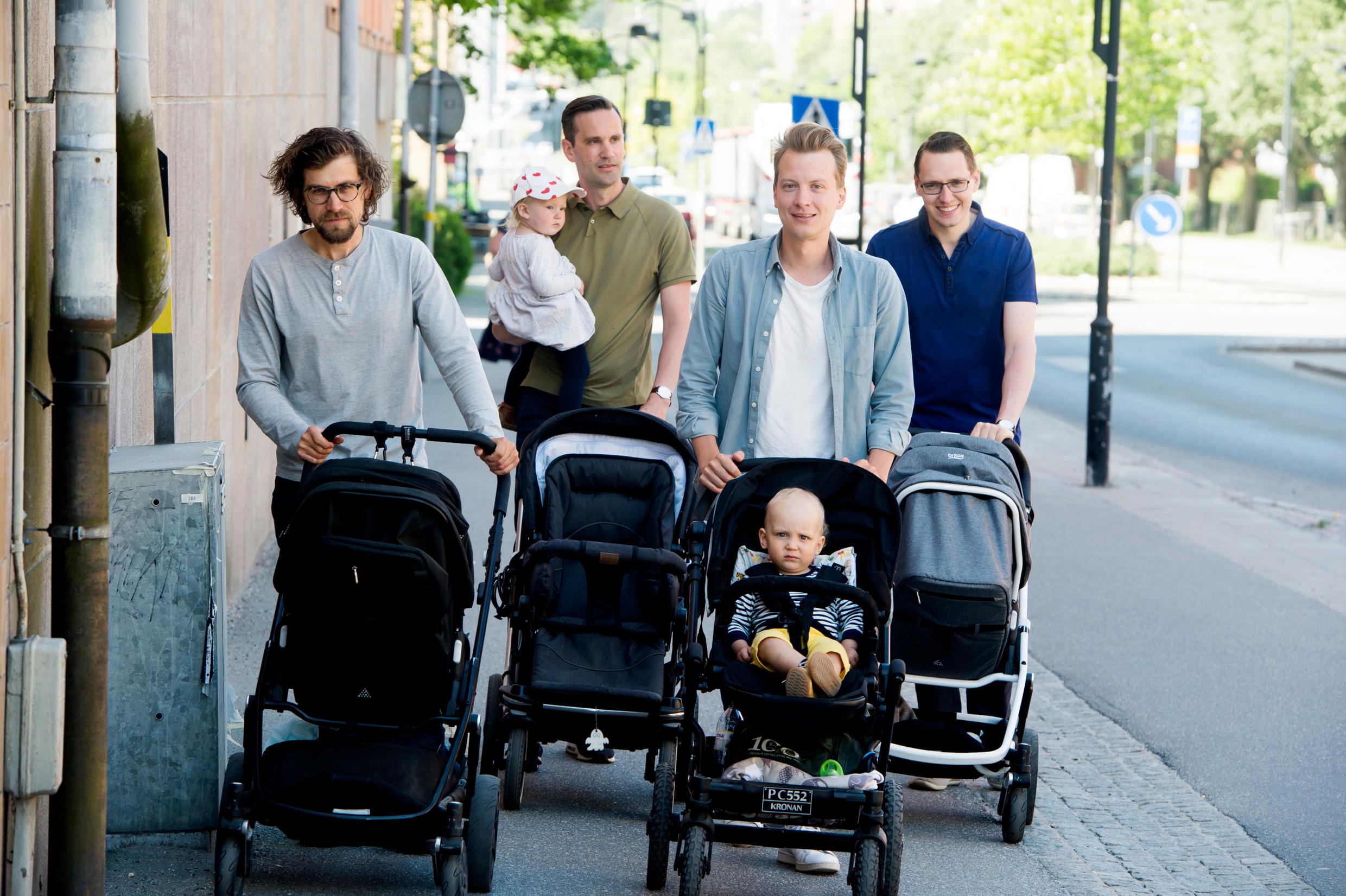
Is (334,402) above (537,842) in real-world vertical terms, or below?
above

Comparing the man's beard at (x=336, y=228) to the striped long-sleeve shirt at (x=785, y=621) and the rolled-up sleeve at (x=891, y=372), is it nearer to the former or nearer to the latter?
the striped long-sleeve shirt at (x=785, y=621)

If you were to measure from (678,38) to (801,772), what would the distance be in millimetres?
170913

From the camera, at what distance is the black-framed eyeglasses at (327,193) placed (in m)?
4.74

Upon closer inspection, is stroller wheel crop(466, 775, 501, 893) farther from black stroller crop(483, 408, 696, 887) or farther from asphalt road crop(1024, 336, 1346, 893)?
asphalt road crop(1024, 336, 1346, 893)

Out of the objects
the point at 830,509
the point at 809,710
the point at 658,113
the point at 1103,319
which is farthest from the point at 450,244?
the point at 809,710

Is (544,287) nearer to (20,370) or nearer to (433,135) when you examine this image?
(20,370)

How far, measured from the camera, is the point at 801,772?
4586mm

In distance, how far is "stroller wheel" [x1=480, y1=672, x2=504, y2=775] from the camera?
5223mm

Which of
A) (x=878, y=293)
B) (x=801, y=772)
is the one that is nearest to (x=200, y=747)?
(x=801, y=772)

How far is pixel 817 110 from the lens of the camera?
21.3m

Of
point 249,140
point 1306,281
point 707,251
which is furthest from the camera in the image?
point 707,251

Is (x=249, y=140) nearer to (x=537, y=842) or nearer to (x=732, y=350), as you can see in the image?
(x=732, y=350)

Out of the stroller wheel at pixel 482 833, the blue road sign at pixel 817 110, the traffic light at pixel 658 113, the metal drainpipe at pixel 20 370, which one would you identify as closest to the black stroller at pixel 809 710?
the stroller wheel at pixel 482 833

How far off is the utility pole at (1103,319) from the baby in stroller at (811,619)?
797 cm
